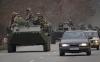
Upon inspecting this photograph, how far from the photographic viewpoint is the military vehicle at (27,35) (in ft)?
126

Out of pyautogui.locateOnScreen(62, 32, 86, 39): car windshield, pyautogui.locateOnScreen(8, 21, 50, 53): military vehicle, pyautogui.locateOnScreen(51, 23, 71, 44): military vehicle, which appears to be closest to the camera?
pyautogui.locateOnScreen(62, 32, 86, 39): car windshield

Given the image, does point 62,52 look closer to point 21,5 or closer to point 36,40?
point 36,40

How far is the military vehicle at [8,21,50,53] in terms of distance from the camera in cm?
3841

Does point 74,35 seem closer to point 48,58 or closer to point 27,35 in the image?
point 48,58

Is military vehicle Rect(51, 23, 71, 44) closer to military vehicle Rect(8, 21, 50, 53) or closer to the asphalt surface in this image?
military vehicle Rect(8, 21, 50, 53)

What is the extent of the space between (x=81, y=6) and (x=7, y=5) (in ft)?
89.5

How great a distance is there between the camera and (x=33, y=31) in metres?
38.6

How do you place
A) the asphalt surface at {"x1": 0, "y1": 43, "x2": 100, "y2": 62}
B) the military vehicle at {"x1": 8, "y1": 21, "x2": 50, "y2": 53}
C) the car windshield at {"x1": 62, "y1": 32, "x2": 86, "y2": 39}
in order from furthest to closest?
the military vehicle at {"x1": 8, "y1": 21, "x2": 50, "y2": 53}, the car windshield at {"x1": 62, "y1": 32, "x2": 86, "y2": 39}, the asphalt surface at {"x1": 0, "y1": 43, "x2": 100, "y2": 62}

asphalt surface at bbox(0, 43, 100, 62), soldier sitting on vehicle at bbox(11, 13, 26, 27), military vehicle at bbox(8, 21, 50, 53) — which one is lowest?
asphalt surface at bbox(0, 43, 100, 62)

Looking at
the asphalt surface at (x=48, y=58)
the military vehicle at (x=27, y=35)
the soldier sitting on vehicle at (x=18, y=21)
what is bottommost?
the asphalt surface at (x=48, y=58)

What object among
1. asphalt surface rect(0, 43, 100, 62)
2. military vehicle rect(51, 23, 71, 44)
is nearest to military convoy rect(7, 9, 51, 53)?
asphalt surface rect(0, 43, 100, 62)

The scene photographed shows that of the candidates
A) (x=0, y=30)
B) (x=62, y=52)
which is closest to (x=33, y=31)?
(x=62, y=52)

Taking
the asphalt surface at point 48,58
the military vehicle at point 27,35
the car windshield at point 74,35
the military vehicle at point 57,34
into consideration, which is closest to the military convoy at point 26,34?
the military vehicle at point 27,35

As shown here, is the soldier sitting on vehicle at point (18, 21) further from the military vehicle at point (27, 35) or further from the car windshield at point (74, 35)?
the car windshield at point (74, 35)
